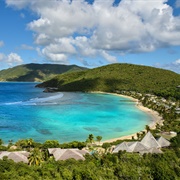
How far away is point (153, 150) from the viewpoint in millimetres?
35000

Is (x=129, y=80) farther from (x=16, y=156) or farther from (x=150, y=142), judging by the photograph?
(x=16, y=156)

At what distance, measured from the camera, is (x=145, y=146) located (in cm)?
3653

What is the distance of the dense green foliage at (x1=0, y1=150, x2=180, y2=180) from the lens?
23.3m

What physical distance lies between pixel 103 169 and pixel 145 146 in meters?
12.9

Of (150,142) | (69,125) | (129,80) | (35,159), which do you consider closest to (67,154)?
(35,159)

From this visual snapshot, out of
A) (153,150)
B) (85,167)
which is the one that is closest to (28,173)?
(85,167)

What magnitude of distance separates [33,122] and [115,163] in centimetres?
4042

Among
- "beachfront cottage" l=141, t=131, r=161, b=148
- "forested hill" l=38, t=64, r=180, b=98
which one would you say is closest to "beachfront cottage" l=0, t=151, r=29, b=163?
"beachfront cottage" l=141, t=131, r=161, b=148

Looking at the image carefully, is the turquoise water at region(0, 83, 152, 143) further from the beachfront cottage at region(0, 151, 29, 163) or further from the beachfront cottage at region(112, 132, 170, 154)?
the beachfront cottage at region(0, 151, 29, 163)

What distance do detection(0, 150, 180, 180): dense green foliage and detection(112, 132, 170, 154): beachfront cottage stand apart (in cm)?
601

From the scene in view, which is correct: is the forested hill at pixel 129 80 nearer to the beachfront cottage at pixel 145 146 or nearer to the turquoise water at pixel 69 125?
the turquoise water at pixel 69 125

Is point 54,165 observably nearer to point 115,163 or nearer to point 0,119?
point 115,163

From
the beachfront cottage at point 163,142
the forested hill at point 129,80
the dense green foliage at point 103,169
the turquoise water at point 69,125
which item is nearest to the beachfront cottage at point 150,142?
the beachfront cottage at point 163,142

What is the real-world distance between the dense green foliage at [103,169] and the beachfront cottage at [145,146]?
19.7ft
